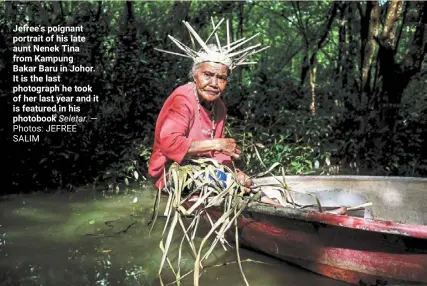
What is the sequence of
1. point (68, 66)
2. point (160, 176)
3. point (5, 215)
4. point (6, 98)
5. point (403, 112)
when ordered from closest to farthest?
1. point (160, 176)
2. point (5, 215)
3. point (6, 98)
4. point (68, 66)
5. point (403, 112)

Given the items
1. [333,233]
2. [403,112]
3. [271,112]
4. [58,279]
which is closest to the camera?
[333,233]

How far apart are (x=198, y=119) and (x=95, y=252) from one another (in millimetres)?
1369

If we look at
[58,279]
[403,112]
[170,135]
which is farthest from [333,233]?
[403,112]

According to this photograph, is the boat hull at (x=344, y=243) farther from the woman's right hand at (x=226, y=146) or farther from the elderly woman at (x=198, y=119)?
the woman's right hand at (x=226, y=146)

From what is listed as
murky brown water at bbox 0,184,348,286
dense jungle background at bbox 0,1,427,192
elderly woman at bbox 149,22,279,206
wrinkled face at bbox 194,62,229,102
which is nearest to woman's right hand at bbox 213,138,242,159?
elderly woman at bbox 149,22,279,206

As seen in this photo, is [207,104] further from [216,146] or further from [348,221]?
[348,221]

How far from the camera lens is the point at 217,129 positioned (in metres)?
4.05

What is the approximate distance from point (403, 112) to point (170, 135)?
4.68 meters

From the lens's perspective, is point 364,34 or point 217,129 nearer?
point 217,129

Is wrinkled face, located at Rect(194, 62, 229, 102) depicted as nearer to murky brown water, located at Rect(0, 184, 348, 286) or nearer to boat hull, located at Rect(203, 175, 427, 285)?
boat hull, located at Rect(203, 175, 427, 285)

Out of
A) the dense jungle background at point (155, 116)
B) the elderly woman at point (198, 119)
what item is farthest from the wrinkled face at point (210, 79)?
the dense jungle background at point (155, 116)

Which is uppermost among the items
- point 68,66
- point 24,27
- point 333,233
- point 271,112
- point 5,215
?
point 24,27

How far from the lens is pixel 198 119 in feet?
12.6

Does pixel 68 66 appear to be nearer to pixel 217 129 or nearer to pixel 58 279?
pixel 217 129
